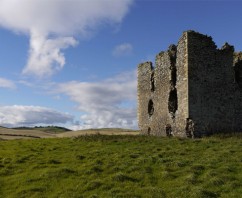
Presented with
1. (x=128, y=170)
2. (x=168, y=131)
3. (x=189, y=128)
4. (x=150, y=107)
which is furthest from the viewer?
(x=150, y=107)

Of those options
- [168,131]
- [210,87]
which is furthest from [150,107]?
[210,87]

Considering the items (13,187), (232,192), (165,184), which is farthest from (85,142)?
(232,192)

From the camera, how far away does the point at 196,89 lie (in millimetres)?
36125

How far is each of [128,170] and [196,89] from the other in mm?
16132

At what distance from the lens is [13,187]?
2138cm

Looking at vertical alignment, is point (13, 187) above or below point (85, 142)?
below

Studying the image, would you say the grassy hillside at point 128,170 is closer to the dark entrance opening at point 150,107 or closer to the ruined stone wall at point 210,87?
the ruined stone wall at point 210,87

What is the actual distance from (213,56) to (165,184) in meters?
21.4

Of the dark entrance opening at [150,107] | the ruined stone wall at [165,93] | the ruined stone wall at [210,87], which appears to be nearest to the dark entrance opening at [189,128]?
the ruined stone wall at [210,87]

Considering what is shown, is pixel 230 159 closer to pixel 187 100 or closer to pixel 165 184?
pixel 165 184

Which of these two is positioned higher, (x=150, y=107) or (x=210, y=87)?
(x=210, y=87)

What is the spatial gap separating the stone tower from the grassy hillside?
4732 millimetres

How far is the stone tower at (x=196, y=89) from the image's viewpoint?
118ft

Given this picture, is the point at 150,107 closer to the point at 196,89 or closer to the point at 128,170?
the point at 196,89
